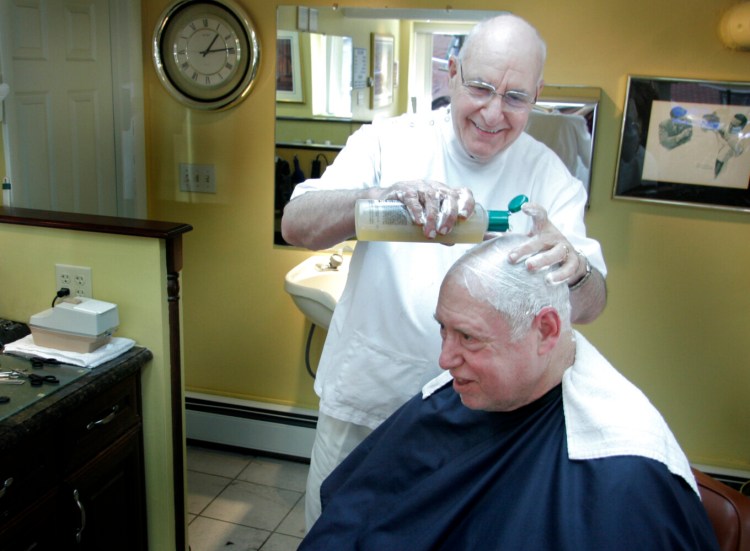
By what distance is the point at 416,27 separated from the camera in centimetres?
252

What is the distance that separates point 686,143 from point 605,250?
445mm

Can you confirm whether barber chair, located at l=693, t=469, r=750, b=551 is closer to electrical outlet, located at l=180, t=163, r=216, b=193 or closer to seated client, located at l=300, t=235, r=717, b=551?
seated client, located at l=300, t=235, r=717, b=551

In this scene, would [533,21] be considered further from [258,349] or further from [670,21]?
[258,349]

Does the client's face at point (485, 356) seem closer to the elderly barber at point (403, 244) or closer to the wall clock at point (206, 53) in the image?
the elderly barber at point (403, 244)

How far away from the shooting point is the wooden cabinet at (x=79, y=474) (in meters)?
1.50

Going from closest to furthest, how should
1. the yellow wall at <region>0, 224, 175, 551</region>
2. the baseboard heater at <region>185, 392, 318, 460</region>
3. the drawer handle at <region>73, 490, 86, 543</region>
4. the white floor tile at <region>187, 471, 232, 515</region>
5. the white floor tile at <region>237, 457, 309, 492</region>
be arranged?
the drawer handle at <region>73, 490, 86, 543</region> < the yellow wall at <region>0, 224, 175, 551</region> < the white floor tile at <region>187, 471, 232, 515</region> < the white floor tile at <region>237, 457, 309, 492</region> < the baseboard heater at <region>185, 392, 318, 460</region>

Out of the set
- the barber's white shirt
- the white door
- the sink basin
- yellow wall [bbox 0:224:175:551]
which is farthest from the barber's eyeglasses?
the white door

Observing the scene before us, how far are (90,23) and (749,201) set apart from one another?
93.3 inches

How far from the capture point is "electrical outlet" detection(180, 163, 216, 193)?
9.25 ft

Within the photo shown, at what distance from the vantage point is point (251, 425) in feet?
9.78

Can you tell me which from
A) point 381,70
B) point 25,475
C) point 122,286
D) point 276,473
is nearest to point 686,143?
point 381,70

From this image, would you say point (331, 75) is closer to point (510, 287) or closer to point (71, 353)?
point (71, 353)

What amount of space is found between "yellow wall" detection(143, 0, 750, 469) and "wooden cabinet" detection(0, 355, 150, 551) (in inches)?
39.6

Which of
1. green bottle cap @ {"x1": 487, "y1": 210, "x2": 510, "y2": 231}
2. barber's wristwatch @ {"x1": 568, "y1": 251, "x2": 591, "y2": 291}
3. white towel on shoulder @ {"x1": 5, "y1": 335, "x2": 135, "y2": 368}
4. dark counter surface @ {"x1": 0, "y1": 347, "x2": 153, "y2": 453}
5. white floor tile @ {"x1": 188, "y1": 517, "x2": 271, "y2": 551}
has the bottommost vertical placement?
white floor tile @ {"x1": 188, "y1": 517, "x2": 271, "y2": 551}
